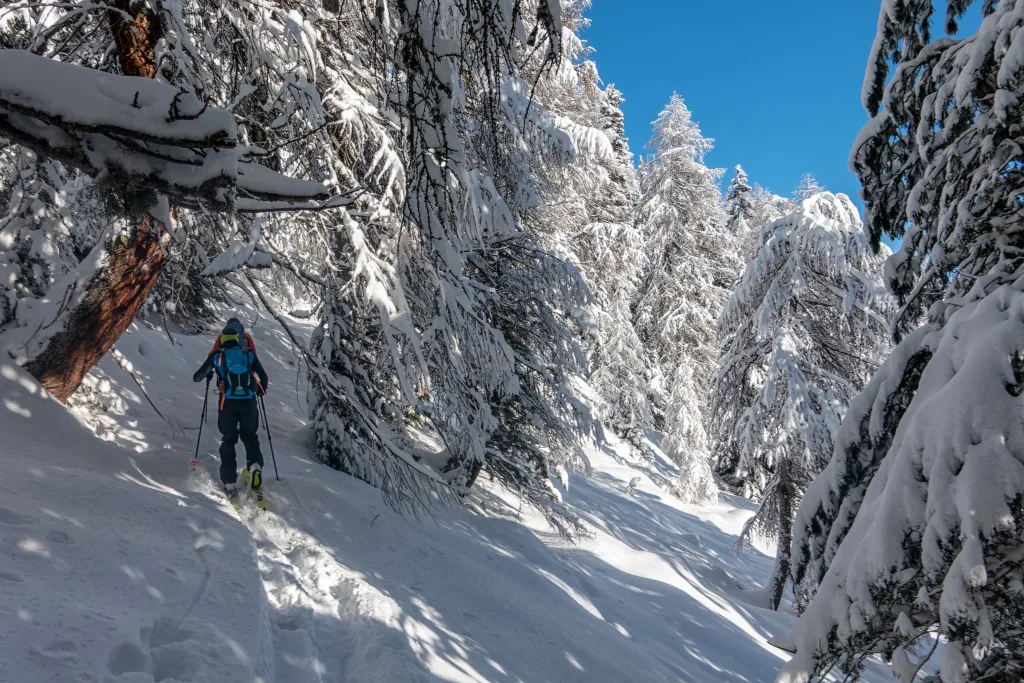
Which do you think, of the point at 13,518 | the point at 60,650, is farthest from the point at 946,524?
the point at 13,518

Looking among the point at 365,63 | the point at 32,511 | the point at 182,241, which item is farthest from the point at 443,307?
the point at 32,511

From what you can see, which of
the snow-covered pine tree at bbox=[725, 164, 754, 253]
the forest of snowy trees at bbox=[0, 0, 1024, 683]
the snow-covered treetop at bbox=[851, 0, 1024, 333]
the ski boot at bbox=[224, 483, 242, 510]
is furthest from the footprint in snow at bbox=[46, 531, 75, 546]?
the snow-covered pine tree at bbox=[725, 164, 754, 253]

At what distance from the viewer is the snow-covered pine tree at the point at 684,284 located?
17.7 m

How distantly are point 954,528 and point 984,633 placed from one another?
370 millimetres

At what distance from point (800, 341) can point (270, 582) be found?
10.3 meters

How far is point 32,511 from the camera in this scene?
3.27 meters

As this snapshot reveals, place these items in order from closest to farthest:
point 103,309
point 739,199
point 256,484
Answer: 1. point 103,309
2. point 256,484
3. point 739,199

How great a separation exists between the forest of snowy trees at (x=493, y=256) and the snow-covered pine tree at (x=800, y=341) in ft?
0.22

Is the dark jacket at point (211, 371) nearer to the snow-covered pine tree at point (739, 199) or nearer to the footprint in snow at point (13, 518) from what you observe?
the footprint in snow at point (13, 518)

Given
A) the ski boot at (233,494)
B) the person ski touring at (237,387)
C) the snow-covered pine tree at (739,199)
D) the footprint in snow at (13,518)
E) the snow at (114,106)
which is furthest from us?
the snow-covered pine tree at (739,199)

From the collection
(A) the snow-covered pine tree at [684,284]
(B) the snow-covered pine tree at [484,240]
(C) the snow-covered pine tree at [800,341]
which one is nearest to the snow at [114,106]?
(B) the snow-covered pine tree at [484,240]

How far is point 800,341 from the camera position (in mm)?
10914

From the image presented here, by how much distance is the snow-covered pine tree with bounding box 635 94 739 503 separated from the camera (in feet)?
58.1

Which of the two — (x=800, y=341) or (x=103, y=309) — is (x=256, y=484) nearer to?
(x=103, y=309)
